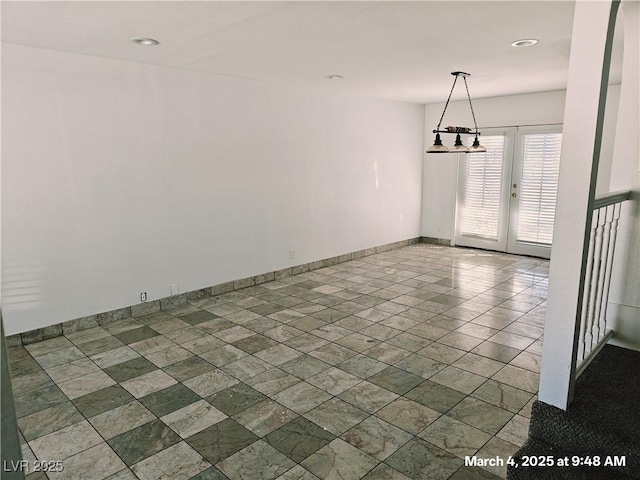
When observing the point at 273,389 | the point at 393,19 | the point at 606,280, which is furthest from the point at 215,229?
the point at 606,280

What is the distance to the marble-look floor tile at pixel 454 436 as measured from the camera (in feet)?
7.86

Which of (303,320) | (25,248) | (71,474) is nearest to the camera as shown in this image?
(71,474)

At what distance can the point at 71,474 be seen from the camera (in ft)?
7.35

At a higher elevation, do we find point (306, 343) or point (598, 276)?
point (598, 276)

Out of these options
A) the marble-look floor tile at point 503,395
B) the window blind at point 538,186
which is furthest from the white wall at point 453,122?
the marble-look floor tile at point 503,395

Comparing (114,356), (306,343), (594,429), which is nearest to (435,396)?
(594,429)

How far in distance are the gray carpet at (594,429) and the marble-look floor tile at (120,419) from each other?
7.04ft

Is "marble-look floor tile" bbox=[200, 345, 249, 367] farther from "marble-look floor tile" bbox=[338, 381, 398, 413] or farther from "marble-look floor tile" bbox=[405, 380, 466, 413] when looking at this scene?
"marble-look floor tile" bbox=[405, 380, 466, 413]

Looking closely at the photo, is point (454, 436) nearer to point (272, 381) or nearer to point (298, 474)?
point (298, 474)

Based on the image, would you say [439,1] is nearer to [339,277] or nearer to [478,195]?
[339,277]

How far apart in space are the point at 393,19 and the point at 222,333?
301 cm

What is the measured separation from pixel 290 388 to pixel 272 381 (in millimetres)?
173

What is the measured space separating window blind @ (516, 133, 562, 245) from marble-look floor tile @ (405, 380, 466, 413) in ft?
14.6

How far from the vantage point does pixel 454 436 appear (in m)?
2.50
